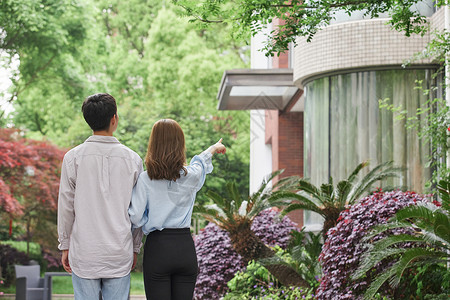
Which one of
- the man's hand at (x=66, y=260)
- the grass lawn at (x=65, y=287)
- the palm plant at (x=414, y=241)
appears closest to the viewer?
the man's hand at (x=66, y=260)

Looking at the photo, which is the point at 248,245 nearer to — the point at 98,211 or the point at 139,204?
the point at 139,204

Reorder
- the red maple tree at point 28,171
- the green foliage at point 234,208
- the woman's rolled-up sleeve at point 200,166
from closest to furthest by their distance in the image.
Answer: the woman's rolled-up sleeve at point 200,166, the green foliage at point 234,208, the red maple tree at point 28,171

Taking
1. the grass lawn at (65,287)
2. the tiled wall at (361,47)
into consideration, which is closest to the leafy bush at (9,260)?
the grass lawn at (65,287)

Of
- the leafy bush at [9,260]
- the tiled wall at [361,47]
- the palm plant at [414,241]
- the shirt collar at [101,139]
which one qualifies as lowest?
the leafy bush at [9,260]

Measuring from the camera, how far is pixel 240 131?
32.4 metres

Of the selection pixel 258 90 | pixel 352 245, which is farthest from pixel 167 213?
pixel 258 90

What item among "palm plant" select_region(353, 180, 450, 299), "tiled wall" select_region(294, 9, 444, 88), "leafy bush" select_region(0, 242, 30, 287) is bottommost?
"leafy bush" select_region(0, 242, 30, 287)

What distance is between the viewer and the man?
15.5 feet

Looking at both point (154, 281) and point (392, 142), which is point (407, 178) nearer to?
point (392, 142)

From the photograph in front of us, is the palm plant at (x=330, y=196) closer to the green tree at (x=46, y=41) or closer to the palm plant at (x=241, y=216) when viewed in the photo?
the palm plant at (x=241, y=216)

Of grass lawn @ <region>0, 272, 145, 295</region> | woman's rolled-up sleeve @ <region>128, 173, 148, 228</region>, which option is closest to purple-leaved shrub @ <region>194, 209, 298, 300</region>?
woman's rolled-up sleeve @ <region>128, 173, 148, 228</region>

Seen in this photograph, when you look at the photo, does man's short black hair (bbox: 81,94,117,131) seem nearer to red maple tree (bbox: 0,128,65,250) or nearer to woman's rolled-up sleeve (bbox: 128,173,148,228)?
woman's rolled-up sleeve (bbox: 128,173,148,228)

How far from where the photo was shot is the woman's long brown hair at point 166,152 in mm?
5012

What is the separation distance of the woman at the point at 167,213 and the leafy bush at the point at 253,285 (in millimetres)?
6307
